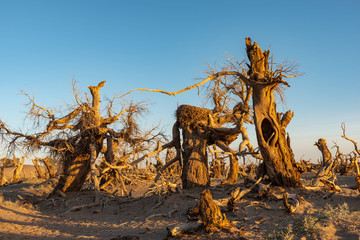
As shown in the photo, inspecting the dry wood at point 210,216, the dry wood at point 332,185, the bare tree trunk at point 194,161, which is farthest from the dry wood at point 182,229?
the dry wood at point 332,185

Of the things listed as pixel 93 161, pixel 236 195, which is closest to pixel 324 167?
pixel 236 195

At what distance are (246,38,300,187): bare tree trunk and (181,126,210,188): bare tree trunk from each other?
2.06 meters

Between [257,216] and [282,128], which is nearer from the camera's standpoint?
[257,216]

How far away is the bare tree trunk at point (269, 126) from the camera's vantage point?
29.3 ft

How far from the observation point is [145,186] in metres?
18.8

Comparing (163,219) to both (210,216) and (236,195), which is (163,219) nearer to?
(210,216)

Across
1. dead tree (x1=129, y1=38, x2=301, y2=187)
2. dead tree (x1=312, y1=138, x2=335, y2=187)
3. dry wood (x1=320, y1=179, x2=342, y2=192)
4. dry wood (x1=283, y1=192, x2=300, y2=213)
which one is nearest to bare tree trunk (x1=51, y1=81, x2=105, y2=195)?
dead tree (x1=129, y1=38, x2=301, y2=187)

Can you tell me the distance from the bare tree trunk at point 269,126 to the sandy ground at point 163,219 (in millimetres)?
631

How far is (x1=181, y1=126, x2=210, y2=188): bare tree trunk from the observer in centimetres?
998

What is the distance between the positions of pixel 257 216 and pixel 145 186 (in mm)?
12397

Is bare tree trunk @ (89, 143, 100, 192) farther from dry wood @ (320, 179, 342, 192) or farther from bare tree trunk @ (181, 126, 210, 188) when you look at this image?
dry wood @ (320, 179, 342, 192)

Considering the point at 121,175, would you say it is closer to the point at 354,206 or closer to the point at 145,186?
the point at 145,186

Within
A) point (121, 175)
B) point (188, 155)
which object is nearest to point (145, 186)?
point (121, 175)

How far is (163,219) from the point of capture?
26.7 ft
